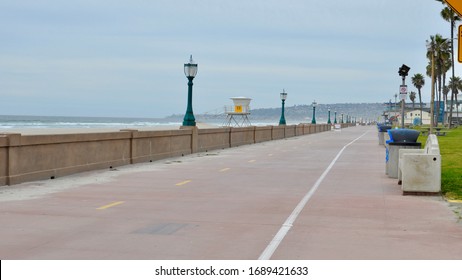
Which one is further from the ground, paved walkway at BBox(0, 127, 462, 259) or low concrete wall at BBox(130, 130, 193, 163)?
low concrete wall at BBox(130, 130, 193, 163)

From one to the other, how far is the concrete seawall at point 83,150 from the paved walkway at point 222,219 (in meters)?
0.58

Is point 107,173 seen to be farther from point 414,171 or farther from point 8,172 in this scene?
point 414,171

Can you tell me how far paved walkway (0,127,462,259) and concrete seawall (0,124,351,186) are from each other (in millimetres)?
582

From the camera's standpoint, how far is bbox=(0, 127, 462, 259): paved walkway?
7941 mm

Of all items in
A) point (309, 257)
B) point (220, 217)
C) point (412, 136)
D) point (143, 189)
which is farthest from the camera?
point (412, 136)

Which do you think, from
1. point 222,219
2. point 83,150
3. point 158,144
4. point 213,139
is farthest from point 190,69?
point 222,219

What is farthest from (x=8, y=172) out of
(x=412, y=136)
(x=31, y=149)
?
(x=412, y=136)

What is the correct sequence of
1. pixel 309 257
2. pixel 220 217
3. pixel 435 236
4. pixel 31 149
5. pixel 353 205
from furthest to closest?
pixel 31 149 < pixel 353 205 < pixel 220 217 < pixel 435 236 < pixel 309 257

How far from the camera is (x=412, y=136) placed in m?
17.5

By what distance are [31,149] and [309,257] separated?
10.3 metres

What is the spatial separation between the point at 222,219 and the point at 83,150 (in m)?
9.38

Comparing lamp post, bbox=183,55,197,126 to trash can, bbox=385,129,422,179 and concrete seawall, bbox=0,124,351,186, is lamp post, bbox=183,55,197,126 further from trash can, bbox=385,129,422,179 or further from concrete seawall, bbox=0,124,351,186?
trash can, bbox=385,129,422,179

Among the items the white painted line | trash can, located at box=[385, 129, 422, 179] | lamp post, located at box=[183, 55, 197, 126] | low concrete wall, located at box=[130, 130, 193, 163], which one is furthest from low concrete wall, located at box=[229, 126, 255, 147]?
the white painted line

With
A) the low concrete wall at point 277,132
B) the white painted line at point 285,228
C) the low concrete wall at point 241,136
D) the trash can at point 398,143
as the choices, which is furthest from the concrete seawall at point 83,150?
the low concrete wall at point 277,132
